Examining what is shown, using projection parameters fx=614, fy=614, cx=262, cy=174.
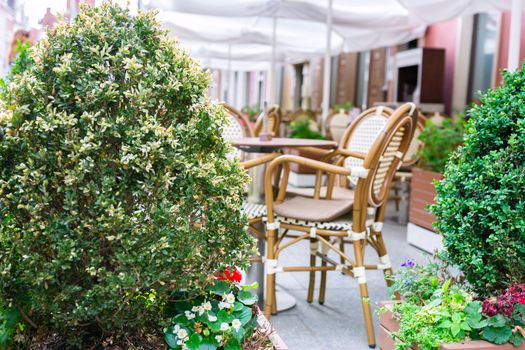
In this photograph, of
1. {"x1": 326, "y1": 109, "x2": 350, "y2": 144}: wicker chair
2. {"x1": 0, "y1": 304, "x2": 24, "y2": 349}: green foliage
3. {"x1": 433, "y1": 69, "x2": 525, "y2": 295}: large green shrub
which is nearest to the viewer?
{"x1": 0, "y1": 304, "x2": 24, "y2": 349}: green foliage

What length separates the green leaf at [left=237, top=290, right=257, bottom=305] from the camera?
5.49ft

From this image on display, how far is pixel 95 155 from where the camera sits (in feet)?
4.70

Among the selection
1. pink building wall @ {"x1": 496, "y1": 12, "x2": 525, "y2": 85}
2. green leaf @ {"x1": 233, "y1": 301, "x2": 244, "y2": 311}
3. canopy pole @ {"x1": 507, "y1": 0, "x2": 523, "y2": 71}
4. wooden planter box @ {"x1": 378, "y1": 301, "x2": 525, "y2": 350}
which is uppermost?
pink building wall @ {"x1": 496, "y1": 12, "x2": 525, "y2": 85}

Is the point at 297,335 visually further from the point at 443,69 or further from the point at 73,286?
the point at 443,69

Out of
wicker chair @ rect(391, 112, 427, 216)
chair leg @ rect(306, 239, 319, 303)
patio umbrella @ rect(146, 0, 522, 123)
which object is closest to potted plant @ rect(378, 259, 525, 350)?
chair leg @ rect(306, 239, 319, 303)


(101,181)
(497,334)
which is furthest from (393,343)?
(101,181)

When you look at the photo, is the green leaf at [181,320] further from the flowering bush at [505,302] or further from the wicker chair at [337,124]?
the wicker chair at [337,124]

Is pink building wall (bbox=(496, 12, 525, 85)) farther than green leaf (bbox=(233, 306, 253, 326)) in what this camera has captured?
Yes

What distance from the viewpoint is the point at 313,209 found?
3006 millimetres

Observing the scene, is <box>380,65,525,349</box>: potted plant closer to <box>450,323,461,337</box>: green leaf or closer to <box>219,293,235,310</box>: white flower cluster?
<box>450,323,461,337</box>: green leaf

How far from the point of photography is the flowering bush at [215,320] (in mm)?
1539

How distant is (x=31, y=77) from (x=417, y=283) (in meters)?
1.38

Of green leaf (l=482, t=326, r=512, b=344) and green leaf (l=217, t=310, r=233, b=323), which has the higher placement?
green leaf (l=217, t=310, r=233, b=323)

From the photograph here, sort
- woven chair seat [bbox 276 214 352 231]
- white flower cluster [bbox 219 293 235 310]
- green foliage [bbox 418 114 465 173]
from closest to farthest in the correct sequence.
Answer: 1. white flower cluster [bbox 219 293 235 310]
2. woven chair seat [bbox 276 214 352 231]
3. green foliage [bbox 418 114 465 173]
